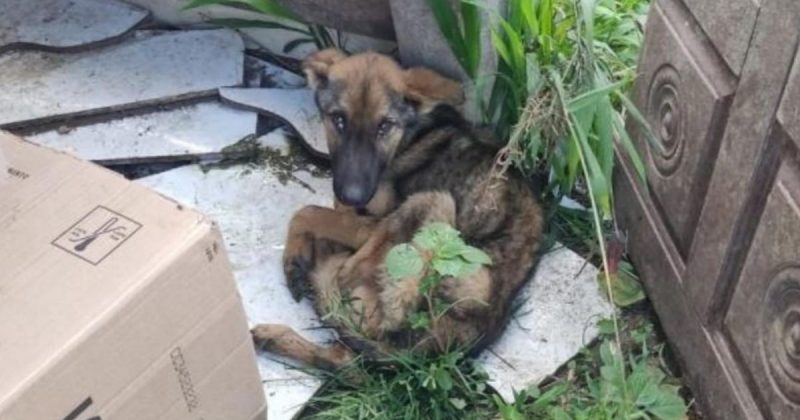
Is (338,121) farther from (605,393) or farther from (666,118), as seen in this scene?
(605,393)

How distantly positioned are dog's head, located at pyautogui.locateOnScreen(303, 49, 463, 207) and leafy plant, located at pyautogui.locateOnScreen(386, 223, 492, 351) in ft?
1.42

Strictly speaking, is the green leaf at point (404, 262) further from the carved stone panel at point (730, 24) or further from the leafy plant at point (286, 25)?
the leafy plant at point (286, 25)

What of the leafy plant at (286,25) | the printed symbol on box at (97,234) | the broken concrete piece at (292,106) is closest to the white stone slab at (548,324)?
the broken concrete piece at (292,106)

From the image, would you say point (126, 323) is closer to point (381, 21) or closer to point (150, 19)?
point (381, 21)

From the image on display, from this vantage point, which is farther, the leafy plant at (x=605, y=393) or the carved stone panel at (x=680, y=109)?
the leafy plant at (x=605, y=393)

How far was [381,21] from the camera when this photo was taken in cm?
371

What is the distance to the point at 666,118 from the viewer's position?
308 cm

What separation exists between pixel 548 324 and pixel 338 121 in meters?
0.89

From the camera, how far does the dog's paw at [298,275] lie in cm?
334

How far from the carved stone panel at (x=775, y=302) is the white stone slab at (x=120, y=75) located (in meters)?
2.08

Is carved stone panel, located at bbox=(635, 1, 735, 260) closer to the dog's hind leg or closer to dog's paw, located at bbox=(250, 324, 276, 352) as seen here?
the dog's hind leg

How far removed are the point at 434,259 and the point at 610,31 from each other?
1.33 meters

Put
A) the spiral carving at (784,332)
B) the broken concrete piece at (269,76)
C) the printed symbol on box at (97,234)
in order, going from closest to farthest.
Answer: the printed symbol on box at (97,234) < the spiral carving at (784,332) < the broken concrete piece at (269,76)

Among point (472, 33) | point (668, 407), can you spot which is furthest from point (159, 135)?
point (668, 407)
